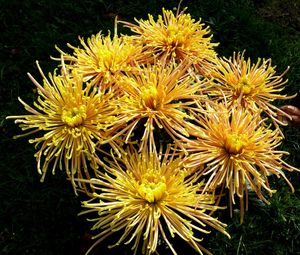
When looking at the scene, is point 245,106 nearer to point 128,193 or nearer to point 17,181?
point 128,193

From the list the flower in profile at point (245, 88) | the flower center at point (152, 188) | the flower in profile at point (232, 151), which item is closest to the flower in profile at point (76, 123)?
the flower center at point (152, 188)

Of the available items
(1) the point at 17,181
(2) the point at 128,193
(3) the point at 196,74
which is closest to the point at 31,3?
(1) the point at 17,181

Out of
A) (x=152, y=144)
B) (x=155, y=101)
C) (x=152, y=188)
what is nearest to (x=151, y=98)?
(x=155, y=101)

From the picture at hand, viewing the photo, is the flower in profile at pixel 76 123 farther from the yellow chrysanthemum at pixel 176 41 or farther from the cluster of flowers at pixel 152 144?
the yellow chrysanthemum at pixel 176 41

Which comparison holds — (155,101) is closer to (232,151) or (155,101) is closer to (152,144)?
(152,144)

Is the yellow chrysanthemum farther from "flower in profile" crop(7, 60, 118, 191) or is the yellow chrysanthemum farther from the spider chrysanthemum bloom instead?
"flower in profile" crop(7, 60, 118, 191)
